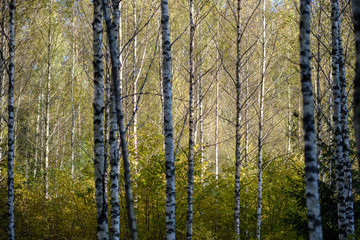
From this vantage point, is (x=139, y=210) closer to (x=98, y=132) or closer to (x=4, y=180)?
(x=98, y=132)

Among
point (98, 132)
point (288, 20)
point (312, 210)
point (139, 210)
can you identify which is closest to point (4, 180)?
point (139, 210)

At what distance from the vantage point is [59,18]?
1446cm

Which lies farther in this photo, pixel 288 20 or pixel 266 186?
pixel 288 20

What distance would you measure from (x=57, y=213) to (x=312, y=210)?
8249 millimetres

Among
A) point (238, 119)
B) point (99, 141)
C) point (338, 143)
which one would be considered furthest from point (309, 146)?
point (238, 119)

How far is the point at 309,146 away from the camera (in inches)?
129

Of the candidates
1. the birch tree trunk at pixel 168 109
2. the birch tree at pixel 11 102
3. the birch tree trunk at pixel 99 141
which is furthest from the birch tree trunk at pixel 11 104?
the birch tree trunk at pixel 168 109

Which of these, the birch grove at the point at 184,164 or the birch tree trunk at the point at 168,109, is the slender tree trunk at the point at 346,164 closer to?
the birch grove at the point at 184,164

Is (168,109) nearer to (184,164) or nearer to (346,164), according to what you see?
(346,164)

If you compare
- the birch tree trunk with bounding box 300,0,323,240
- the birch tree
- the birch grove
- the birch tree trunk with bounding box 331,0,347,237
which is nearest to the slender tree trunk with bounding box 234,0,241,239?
the birch grove

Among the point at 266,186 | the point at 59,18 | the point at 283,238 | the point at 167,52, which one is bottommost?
the point at 283,238

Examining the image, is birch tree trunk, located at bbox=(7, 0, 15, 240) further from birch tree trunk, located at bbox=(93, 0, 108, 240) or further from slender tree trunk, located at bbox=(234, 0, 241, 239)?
slender tree trunk, located at bbox=(234, 0, 241, 239)

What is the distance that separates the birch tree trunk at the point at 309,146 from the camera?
10.5 feet

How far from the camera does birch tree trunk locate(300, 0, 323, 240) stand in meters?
3.21
